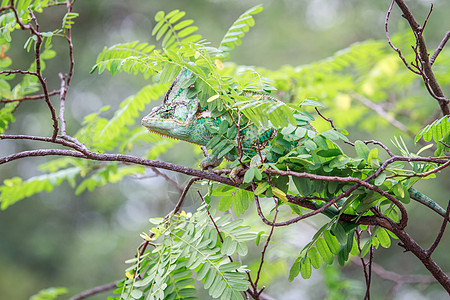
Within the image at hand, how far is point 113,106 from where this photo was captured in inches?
208

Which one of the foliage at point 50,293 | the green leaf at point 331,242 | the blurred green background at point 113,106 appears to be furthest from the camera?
the blurred green background at point 113,106

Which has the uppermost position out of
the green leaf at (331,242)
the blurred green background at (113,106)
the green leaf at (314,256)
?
the blurred green background at (113,106)

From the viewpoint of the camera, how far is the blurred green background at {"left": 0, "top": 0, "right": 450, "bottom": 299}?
500 cm

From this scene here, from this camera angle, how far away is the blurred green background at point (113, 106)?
500 centimetres

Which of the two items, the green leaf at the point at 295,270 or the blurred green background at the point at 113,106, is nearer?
the green leaf at the point at 295,270

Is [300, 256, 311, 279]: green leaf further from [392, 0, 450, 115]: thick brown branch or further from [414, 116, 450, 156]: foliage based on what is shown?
[392, 0, 450, 115]: thick brown branch

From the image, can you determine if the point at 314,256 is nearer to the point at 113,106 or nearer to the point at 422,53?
the point at 422,53

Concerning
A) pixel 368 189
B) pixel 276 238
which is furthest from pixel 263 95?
pixel 276 238

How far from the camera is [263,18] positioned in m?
5.74

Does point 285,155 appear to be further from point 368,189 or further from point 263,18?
point 263,18

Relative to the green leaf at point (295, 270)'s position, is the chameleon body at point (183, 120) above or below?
above

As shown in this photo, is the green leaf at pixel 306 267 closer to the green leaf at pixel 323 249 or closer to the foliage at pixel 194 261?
the green leaf at pixel 323 249

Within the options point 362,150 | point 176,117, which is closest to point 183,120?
point 176,117

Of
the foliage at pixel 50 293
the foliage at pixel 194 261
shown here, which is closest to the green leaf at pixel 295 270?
the foliage at pixel 194 261
